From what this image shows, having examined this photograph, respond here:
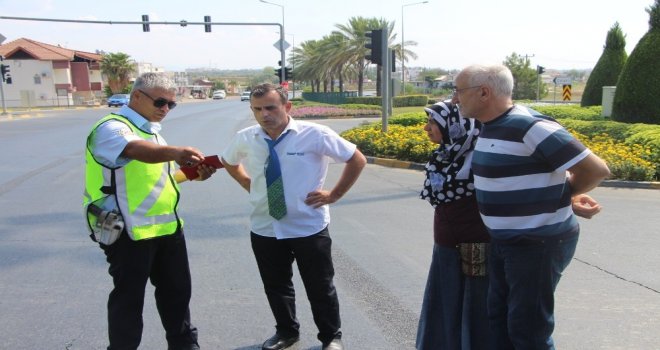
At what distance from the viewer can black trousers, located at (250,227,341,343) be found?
3250 millimetres

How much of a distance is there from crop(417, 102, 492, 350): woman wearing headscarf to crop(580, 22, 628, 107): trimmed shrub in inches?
781

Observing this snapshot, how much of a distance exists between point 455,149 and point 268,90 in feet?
3.55

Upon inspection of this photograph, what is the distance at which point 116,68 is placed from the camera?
218 ft

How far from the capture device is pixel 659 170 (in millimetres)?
9320

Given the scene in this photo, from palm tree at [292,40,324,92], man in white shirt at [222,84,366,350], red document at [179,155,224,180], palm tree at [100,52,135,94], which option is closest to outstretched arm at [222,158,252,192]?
man in white shirt at [222,84,366,350]

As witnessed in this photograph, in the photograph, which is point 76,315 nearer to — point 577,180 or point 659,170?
point 577,180

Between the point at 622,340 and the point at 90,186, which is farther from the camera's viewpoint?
the point at 622,340

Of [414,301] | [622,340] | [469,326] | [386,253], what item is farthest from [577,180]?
[386,253]

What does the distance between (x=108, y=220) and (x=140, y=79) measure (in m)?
0.74

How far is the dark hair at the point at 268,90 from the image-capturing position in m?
3.13

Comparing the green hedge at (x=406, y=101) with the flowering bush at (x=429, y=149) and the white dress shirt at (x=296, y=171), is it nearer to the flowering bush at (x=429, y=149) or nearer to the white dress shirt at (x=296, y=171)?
the flowering bush at (x=429, y=149)

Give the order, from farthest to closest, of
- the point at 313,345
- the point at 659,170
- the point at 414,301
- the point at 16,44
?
the point at 16,44, the point at 659,170, the point at 414,301, the point at 313,345

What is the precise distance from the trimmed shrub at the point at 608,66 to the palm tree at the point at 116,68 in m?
57.5

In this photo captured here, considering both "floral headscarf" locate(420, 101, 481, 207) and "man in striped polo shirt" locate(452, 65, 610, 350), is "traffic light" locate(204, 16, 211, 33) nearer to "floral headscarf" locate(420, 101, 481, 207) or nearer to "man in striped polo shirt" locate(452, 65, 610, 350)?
"floral headscarf" locate(420, 101, 481, 207)
